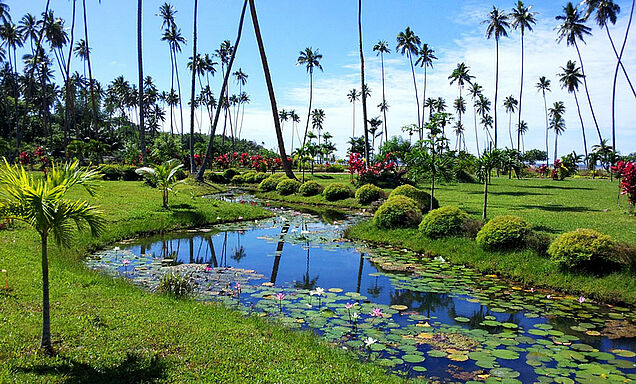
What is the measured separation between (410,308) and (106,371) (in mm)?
5376

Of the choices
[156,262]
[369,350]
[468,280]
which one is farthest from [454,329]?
[156,262]

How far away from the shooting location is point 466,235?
1230cm

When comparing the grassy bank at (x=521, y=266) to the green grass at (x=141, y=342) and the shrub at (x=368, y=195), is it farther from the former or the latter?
the shrub at (x=368, y=195)

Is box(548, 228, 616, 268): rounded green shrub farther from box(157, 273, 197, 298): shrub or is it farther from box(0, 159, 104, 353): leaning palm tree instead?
box(0, 159, 104, 353): leaning palm tree

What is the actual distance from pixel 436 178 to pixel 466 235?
16.2ft

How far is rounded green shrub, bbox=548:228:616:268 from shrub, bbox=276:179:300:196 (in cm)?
2005

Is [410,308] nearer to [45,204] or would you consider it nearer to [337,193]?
[45,204]

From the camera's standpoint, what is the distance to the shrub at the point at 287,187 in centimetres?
2825

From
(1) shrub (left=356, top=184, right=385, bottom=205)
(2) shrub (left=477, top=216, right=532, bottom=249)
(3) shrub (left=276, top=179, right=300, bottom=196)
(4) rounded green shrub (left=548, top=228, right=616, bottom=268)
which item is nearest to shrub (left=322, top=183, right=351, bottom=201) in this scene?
(1) shrub (left=356, top=184, right=385, bottom=205)

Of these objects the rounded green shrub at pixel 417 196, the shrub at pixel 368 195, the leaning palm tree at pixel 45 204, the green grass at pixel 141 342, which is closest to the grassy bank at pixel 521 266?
the rounded green shrub at pixel 417 196

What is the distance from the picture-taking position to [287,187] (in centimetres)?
2830

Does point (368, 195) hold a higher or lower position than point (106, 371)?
higher

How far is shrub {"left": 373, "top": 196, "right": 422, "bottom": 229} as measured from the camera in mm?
14508

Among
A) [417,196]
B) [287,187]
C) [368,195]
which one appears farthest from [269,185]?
[417,196]
